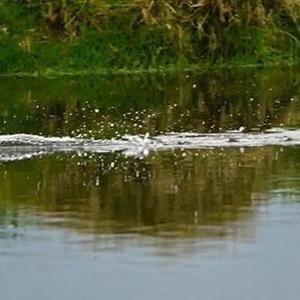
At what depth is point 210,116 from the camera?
1847 cm

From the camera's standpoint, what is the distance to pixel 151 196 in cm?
1241

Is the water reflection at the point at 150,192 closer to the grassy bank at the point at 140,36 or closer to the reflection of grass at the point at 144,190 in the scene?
the reflection of grass at the point at 144,190

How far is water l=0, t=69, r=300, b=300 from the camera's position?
9.37m

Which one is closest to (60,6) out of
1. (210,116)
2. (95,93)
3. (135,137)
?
(95,93)

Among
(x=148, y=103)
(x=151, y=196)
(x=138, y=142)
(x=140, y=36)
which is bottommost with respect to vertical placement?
(x=151, y=196)

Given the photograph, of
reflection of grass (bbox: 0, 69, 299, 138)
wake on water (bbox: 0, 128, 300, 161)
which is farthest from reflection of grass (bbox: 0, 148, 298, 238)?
reflection of grass (bbox: 0, 69, 299, 138)

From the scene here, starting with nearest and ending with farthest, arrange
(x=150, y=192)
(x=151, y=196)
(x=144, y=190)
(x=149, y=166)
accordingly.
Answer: (x=151, y=196)
(x=150, y=192)
(x=144, y=190)
(x=149, y=166)

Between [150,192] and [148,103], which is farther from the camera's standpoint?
[148,103]

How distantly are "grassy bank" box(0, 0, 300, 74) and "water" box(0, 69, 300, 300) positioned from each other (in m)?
4.75

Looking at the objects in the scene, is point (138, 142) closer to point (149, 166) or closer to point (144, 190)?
point (149, 166)

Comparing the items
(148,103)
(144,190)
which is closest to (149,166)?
(144,190)

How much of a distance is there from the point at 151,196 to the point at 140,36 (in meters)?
14.4

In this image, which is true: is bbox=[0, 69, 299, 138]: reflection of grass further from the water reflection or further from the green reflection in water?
the water reflection

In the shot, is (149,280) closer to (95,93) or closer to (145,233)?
(145,233)
